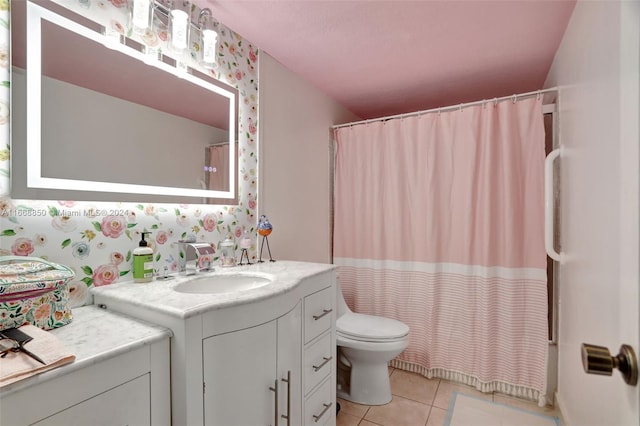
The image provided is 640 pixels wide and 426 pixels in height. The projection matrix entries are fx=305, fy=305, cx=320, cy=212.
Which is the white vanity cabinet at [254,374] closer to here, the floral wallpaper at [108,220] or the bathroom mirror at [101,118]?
the floral wallpaper at [108,220]

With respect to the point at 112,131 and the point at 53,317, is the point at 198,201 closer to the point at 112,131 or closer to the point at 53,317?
the point at 112,131

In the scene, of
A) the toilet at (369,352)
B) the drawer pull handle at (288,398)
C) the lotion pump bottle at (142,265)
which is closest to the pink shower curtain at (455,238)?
the toilet at (369,352)

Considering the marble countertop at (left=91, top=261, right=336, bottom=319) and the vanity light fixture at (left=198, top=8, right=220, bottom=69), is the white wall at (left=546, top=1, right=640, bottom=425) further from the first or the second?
the vanity light fixture at (left=198, top=8, right=220, bottom=69)

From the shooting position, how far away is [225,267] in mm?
1589

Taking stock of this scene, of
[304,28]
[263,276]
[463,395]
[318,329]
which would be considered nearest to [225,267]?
[263,276]

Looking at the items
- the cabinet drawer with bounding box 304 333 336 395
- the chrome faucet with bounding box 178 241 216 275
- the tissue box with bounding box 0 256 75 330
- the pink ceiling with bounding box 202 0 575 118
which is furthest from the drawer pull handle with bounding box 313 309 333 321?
the pink ceiling with bounding box 202 0 575 118

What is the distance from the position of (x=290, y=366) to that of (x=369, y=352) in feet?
2.71

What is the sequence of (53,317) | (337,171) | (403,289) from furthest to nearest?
(337,171) → (403,289) → (53,317)

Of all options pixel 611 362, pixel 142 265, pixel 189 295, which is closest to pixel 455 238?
pixel 611 362

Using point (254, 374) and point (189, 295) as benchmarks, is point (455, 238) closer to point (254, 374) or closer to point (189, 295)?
point (254, 374)

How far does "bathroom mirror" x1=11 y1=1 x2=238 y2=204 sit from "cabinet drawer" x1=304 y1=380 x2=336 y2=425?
42.5 inches

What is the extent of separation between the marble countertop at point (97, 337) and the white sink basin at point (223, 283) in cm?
35

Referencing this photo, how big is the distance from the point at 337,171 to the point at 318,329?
1555mm

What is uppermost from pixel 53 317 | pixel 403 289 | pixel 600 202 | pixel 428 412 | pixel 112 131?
pixel 112 131
